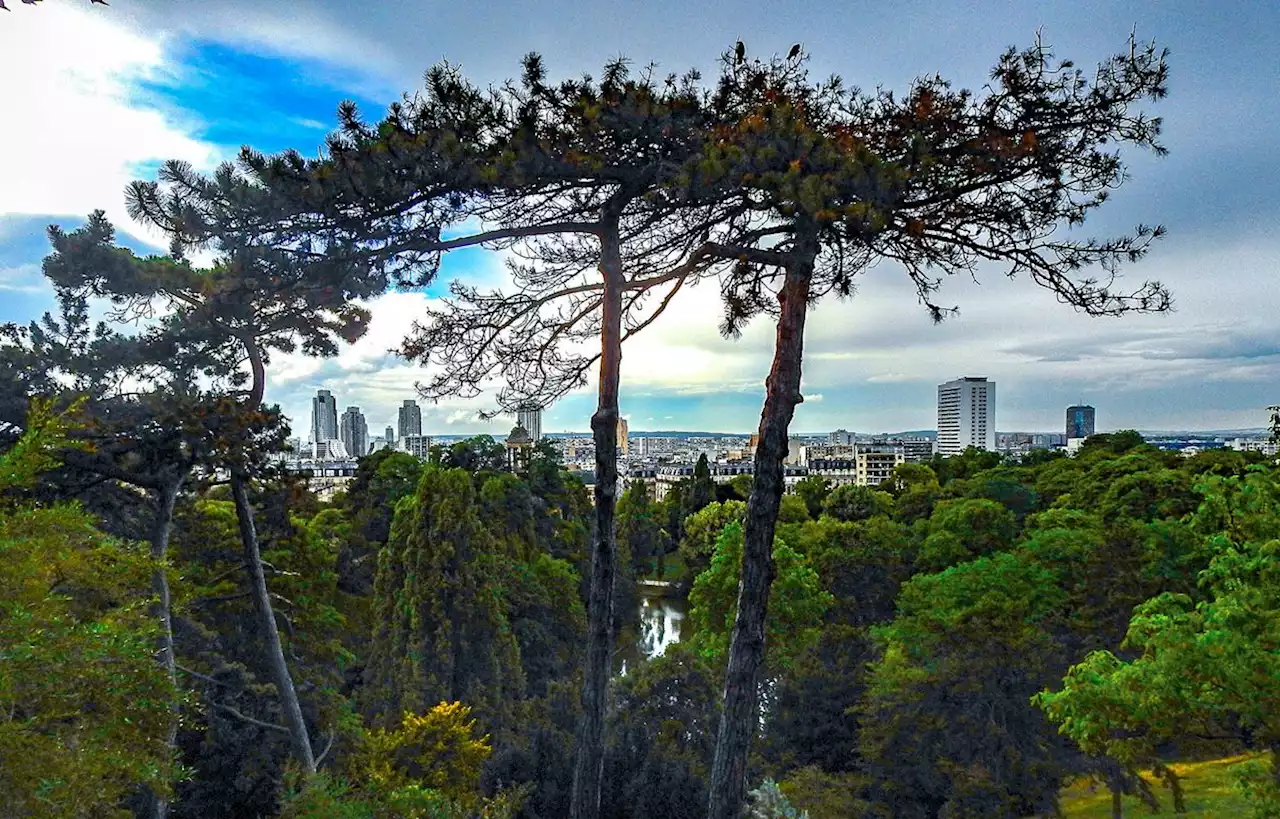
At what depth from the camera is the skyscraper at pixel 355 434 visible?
4194 cm

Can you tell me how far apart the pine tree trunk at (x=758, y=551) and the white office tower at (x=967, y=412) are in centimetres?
7278

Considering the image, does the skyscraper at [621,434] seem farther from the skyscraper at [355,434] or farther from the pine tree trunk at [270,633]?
the skyscraper at [355,434]

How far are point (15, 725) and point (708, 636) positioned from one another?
19405mm

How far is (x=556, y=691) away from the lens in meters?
14.5

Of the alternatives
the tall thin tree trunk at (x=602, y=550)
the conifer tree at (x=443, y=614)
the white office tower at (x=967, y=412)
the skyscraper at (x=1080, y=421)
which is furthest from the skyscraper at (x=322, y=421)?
the skyscraper at (x=1080, y=421)

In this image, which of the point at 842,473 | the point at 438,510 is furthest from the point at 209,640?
the point at 842,473

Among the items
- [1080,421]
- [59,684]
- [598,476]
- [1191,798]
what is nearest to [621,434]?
[598,476]

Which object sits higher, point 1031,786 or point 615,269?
point 615,269

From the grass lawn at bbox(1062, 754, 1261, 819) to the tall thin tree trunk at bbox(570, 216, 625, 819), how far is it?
1042 centimetres

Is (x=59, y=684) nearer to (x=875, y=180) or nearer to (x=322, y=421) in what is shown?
(x=875, y=180)

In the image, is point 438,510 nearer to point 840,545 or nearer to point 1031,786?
point 1031,786

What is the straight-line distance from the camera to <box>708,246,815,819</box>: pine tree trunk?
5605mm

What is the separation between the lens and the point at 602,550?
5926 millimetres

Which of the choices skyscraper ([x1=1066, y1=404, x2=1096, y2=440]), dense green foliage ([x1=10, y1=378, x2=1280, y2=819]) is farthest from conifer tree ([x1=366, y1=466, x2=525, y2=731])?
skyscraper ([x1=1066, y1=404, x2=1096, y2=440])
